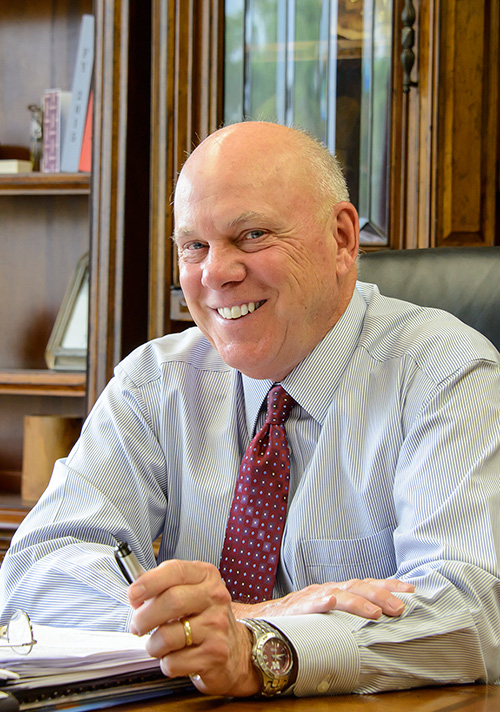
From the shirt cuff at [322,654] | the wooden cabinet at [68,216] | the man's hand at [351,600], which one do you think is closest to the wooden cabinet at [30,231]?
the wooden cabinet at [68,216]

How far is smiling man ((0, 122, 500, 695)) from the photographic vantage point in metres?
0.98

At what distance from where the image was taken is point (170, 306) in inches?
80.0

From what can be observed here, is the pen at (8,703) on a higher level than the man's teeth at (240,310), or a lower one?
lower

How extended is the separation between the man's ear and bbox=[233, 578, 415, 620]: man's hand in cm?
54

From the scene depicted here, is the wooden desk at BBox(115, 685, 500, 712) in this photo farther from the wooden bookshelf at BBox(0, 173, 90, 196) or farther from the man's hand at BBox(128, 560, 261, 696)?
the wooden bookshelf at BBox(0, 173, 90, 196)

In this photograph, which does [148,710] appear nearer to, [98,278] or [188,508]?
[188,508]

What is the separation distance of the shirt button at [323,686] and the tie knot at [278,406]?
50 centimetres

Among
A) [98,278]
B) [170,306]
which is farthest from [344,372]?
[98,278]

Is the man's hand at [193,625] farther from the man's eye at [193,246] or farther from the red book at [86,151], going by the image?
the red book at [86,151]

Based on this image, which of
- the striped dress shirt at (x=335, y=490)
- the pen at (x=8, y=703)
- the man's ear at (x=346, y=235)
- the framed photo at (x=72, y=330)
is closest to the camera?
the pen at (x=8, y=703)

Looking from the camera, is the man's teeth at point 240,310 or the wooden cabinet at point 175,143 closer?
the man's teeth at point 240,310

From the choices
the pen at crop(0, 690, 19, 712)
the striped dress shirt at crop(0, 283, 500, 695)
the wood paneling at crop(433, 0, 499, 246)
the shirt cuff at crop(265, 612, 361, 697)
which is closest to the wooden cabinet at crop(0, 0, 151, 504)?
the striped dress shirt at crop(0, 283, 500, 695)

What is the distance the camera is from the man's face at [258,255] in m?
1.22

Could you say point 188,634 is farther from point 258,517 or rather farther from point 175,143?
point 175,143
